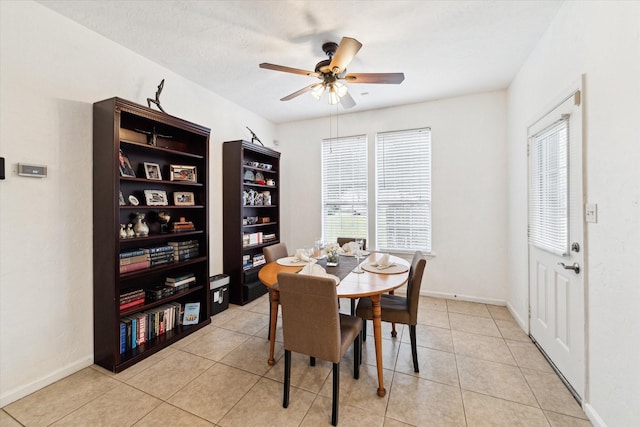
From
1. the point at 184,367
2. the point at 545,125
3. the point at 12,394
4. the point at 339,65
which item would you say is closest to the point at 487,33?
the point at 545,125

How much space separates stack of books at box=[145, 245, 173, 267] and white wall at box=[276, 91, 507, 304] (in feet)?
9.62

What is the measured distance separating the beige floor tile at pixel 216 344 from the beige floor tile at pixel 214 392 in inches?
8.9

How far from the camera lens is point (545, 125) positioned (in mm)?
2260

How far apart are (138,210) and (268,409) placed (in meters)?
2.18

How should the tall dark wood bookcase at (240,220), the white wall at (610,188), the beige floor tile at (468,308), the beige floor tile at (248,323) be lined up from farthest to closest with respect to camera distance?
the tall dark wood bookcase at (240,220)
the beige floor tile at (468,308)
the beige floor tile at (248,323)
the white wall at (610,188)

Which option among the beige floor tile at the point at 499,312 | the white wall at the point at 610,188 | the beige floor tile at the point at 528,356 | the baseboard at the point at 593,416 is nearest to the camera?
the white wall at the point at 610,188

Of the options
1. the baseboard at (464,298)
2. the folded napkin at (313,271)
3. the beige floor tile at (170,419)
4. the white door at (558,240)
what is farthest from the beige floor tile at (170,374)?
the baseboard at (464,298)

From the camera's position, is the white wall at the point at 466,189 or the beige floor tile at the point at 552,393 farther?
the white wall at the point at 466,189

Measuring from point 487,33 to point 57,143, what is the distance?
3689 millimetres

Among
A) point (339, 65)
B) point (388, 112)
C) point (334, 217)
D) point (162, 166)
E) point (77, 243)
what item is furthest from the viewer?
point (334, 217)

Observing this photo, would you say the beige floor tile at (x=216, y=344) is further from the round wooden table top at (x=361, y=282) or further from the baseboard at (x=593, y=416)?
the baseboard at (x=593, y=416)

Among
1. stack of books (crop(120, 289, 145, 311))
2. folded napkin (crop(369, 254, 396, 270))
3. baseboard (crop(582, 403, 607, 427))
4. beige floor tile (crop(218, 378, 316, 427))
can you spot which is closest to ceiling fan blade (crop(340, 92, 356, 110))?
folded napkin (crop(369, 254, 396, 270))

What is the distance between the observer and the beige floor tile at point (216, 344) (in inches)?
94.1

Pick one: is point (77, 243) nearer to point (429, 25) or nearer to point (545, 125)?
point (429, 25)
